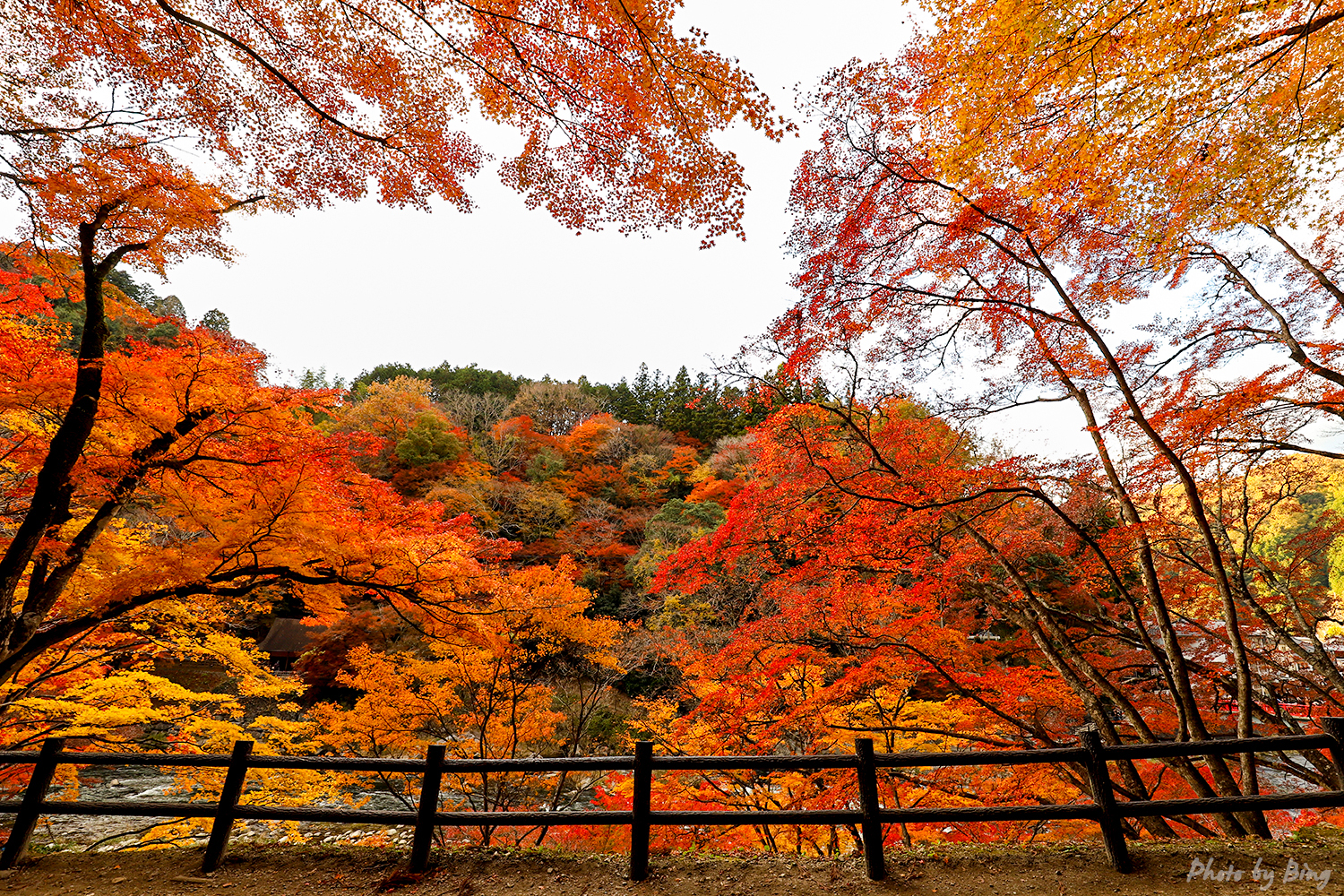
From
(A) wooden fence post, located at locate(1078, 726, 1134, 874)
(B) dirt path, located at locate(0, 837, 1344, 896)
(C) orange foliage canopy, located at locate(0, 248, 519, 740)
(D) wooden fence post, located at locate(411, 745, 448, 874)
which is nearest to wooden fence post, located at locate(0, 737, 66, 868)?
(B) dirt path, located at locate(0, 837, 1344, 896)

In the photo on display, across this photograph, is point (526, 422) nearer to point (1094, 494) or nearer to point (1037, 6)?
point (1094, 494)

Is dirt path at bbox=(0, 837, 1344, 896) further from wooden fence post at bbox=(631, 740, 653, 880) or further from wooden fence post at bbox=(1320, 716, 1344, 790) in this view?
wooden fence post at bbox=(1320, 716, 1344, 790)

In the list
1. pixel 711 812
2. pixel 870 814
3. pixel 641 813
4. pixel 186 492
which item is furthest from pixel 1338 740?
pixel 186 492

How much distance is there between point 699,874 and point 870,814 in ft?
4.39

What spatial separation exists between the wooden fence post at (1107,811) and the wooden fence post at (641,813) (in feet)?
9.95

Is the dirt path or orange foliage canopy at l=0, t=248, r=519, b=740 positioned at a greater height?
orange foliage canopy at l=0, t=248, r=519, b=740

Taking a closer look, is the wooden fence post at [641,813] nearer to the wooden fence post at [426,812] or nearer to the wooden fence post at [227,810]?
the wooden fence post at [426,812]

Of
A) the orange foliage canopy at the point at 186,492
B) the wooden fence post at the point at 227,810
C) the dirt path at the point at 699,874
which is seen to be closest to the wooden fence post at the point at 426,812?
the dirt path at the point at 699,874

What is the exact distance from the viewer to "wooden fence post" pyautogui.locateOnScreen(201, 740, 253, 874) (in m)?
4.04

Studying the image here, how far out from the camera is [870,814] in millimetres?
3639

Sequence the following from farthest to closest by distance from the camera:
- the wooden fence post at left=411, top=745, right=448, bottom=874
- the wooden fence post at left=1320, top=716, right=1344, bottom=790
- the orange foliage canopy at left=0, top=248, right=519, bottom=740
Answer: the orange foliage canopy at left=0, top=248, right=519, bottom=740 < the wooden fence post at left=411, top=745, right=448, bottom=874 < the wooden fence post at left=1320, top=716, right=1344, bottom=790

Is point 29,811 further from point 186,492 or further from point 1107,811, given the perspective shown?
point 1107,811

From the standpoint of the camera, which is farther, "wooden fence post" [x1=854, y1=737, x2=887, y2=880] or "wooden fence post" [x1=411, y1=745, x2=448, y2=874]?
"wooden fence post" [x1=411, y1=745, x2=448, y2=874]

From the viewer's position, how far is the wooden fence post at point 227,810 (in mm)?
4039
